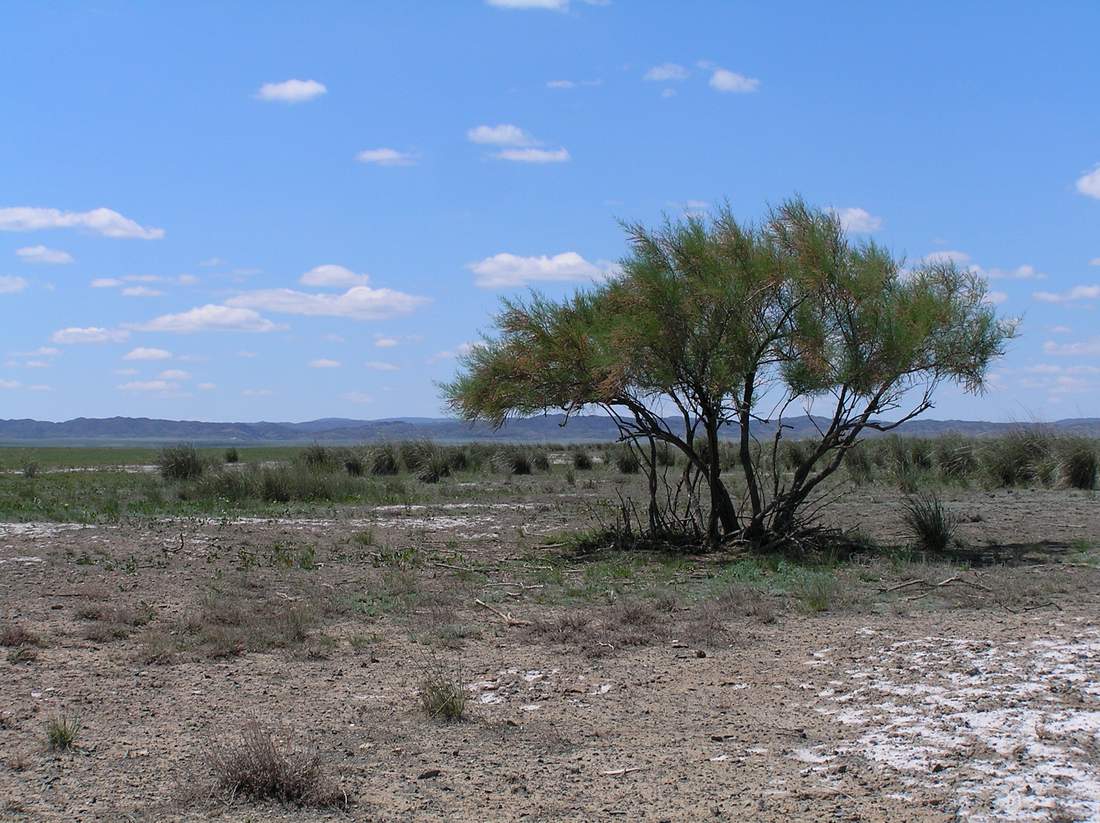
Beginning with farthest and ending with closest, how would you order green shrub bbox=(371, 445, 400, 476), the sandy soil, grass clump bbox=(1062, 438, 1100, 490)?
green shrub bbox=(371, 445, 400, 476) < grass clump bbox=(1062, 438, 1100, 490) < the sandy soil

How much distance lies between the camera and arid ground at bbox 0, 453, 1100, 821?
6262mm

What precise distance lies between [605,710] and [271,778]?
2.64 m

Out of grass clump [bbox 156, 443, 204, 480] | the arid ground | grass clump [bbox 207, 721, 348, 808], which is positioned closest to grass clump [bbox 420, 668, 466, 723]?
the arid ground

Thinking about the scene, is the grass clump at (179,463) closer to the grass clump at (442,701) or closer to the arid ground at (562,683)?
the arid ground at (562,683)

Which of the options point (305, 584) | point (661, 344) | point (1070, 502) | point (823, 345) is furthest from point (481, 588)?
point (1070, 502)

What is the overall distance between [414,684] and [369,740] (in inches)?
61.1

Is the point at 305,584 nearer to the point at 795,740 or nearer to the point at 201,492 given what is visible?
the point at 795,740

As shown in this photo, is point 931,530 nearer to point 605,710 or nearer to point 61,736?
point 605,710

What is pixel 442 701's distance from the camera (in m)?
7.98

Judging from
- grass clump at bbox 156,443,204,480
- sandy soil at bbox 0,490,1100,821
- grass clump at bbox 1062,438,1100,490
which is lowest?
sandy soil at bbox 0,490,1100,821

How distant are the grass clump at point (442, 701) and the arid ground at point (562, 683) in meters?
0.07

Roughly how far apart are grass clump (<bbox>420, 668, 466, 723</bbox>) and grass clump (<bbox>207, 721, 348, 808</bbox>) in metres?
1.41

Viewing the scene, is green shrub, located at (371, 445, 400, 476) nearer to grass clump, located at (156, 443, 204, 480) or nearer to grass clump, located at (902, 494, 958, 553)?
grass clump, located at (156, 443, 204, 480)

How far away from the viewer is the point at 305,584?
45.9 ft
